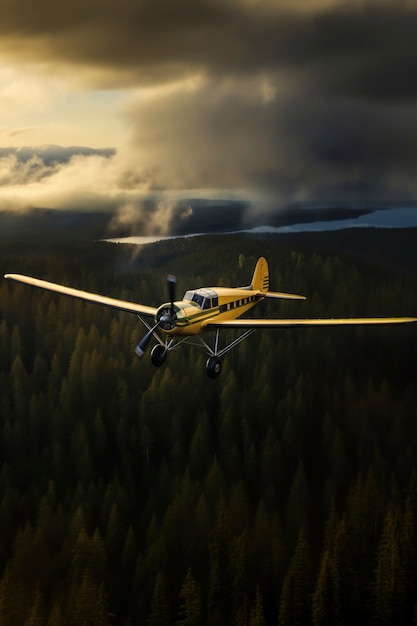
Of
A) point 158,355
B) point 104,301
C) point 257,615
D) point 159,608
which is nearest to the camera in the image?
point 158,355

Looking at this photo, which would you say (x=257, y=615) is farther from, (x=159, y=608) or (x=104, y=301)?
(x=104, y=301)

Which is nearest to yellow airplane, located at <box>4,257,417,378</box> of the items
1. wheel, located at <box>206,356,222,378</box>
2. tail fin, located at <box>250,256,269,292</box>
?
wheel, located at <box>206,356,222,378</box>

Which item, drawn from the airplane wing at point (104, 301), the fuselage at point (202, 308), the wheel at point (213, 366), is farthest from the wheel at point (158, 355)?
the airplane wing at point (104, 301)

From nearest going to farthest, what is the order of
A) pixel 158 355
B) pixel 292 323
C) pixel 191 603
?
pixel 158 355 < pixel 292 323 < pixel 191 603

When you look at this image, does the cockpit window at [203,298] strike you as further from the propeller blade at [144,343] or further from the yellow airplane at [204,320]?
the propeller blade at [144,343]

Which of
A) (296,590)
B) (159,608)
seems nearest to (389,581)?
(296,590)

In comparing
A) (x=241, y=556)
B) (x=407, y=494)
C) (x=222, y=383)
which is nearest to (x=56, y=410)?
(x=222, y=383)
